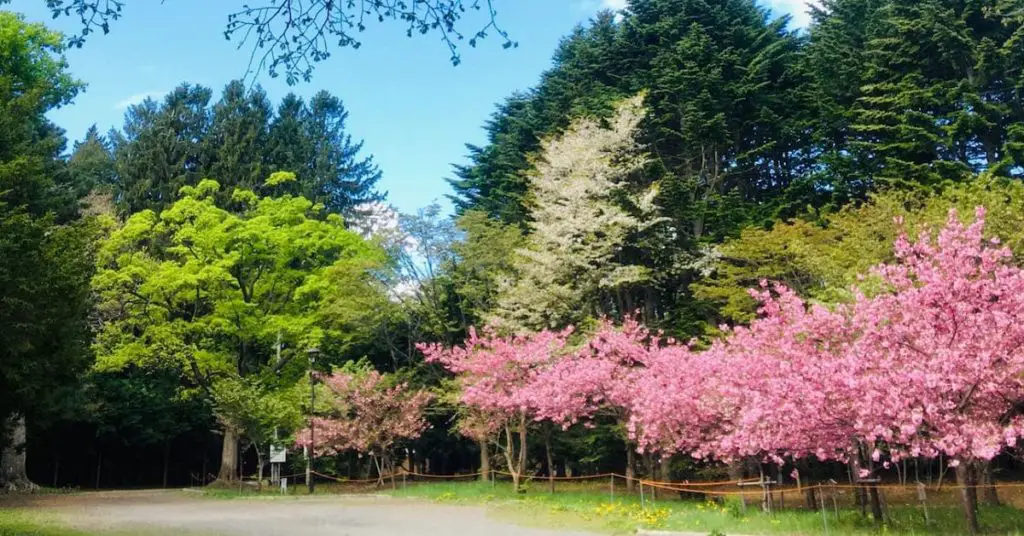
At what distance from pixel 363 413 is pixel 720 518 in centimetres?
1685

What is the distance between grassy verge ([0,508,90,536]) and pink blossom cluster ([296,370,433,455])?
39.3ft

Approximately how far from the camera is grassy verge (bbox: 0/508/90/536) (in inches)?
440

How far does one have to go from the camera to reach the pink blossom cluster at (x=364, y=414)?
1077 inches

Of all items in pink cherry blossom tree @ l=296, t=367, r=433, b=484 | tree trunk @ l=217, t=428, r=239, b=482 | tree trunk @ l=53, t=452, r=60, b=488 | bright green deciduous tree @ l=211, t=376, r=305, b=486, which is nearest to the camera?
bright green deciduous tree @ l=211, t=376, r=305, b=486

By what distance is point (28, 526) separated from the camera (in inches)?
497

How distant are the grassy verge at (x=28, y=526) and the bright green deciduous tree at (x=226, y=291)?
11.7 meters

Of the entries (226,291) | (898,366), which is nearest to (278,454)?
(226,291)

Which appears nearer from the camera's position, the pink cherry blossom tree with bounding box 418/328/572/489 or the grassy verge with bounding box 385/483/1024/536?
the grassy verge with bounding box 385/483/1024/536

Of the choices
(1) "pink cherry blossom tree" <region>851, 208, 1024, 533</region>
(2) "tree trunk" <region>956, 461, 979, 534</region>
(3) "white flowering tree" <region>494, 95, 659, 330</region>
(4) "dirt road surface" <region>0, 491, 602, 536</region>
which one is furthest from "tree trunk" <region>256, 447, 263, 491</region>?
(2) "tree trunk" <region>956, 461, 979, 534</region>

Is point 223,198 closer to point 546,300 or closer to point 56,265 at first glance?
point 546,300

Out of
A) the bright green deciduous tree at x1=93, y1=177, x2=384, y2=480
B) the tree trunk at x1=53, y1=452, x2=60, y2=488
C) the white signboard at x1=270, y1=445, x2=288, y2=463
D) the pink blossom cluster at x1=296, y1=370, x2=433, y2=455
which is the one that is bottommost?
the tree trunk at x1=53, y1=452, x2=60, y2=488

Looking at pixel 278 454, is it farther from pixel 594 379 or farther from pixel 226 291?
pixel 594 379

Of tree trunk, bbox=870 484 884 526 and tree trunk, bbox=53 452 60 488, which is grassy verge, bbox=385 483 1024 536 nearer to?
tree trunk, bbox=870 484 884 526

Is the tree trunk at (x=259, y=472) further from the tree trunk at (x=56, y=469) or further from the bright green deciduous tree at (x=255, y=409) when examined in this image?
the tree trunk at (x=56, y=469)
